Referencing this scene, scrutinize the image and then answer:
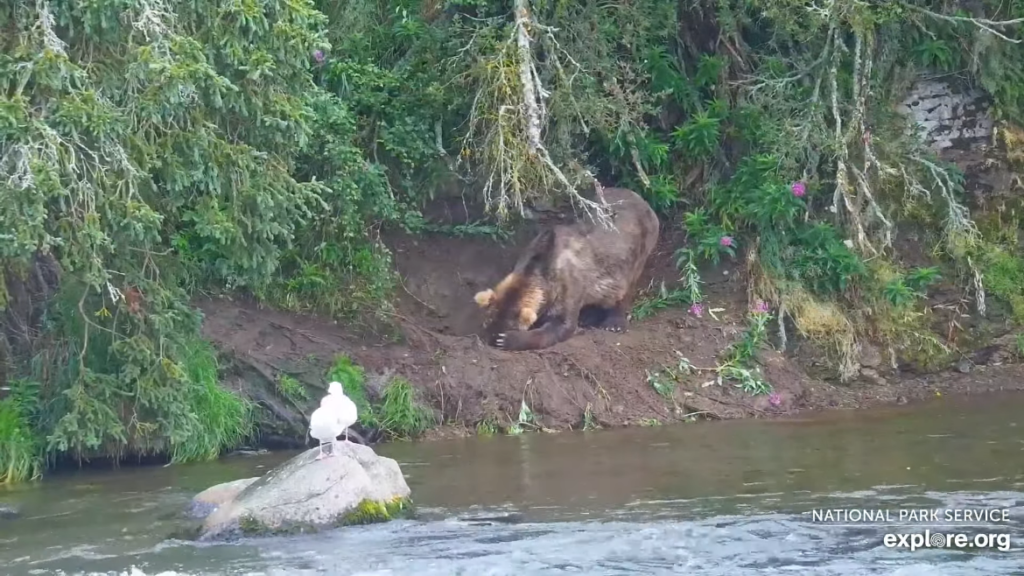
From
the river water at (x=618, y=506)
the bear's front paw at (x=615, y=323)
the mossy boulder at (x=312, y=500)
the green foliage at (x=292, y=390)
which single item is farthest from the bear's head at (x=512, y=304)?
the mossy boulder at (x=312, y=500)

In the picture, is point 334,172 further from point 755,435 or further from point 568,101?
point 755,435

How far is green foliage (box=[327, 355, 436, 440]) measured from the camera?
1067 centimetres

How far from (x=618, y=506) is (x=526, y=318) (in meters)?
4.10

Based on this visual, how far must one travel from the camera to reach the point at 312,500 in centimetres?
735

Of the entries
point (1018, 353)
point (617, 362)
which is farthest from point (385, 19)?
point (1018, 353)

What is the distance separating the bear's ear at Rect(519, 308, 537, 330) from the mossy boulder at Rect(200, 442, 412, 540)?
13.5ft

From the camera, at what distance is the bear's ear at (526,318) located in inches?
461

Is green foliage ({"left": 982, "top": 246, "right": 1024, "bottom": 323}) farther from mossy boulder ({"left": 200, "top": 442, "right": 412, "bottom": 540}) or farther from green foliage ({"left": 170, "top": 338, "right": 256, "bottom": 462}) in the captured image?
mossy boulder ({"left": 200, "top": 442, "right": 412, "bottom": 540})

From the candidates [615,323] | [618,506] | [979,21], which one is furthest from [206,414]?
[979,21]

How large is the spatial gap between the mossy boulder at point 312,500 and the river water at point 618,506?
0.14 metres

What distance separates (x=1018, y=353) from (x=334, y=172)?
6.91 meters

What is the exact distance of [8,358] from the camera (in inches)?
397

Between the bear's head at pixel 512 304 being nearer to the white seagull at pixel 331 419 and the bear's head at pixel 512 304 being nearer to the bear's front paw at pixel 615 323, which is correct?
the bear's front paw at pixel 615 323

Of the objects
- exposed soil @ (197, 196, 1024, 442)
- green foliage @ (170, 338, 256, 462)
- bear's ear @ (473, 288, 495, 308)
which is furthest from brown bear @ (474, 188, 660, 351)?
green foliage @ (170, 338, 256, 462)
